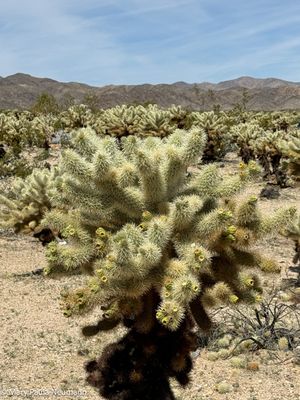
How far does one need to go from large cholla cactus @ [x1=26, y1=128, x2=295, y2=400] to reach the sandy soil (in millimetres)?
698

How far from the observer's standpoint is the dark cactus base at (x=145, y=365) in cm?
450

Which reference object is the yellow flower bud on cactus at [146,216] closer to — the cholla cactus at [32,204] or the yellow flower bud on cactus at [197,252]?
the yellow flower bud on cactus at [197,252]

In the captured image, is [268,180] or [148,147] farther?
[268,180]

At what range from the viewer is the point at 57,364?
17.5ft

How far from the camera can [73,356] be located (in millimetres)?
5520

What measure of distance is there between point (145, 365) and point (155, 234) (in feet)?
5.48

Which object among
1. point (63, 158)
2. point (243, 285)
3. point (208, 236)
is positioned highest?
point (63, 158)

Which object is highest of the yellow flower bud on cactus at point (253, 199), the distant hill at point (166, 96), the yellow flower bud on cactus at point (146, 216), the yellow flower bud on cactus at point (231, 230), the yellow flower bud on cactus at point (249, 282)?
the distant hill at point (166, 96)

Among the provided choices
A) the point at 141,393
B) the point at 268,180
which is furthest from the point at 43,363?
the point at 268,180

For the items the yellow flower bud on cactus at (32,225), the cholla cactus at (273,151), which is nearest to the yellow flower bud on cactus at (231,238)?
the yellow flower bud on cactus at (32,225)

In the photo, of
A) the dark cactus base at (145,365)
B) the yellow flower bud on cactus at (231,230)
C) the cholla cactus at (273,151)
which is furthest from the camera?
the cholla cactus at (273,151)

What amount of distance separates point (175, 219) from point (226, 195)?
530 millimetres

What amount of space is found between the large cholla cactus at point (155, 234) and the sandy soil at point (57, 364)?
→ 0.70 metres

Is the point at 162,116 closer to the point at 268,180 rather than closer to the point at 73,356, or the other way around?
the point at 268,180
